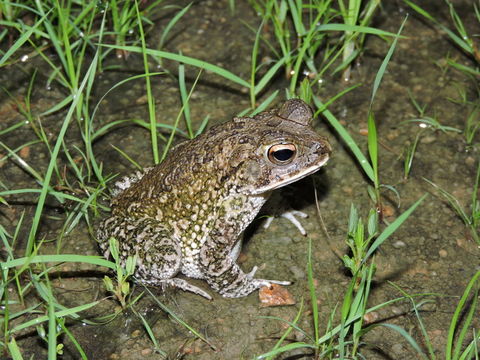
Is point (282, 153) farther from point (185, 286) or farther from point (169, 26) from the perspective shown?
point (169, 26)

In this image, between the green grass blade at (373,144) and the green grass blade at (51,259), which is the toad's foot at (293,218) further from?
the green grass blade at (51,259)

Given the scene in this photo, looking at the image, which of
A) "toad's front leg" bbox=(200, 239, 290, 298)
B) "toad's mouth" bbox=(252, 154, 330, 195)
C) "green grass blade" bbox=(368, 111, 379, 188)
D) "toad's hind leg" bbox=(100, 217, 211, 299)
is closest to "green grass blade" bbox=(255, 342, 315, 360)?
"toad's front leg" bbox=(200, 239, 290, 298)

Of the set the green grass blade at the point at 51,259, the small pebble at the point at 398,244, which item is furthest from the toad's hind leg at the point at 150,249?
the small pebble at the point at 398,244

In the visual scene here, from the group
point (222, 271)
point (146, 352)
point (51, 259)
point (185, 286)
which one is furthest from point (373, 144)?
point (51, 259)

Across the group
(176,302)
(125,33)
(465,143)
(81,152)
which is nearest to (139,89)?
(125,33)

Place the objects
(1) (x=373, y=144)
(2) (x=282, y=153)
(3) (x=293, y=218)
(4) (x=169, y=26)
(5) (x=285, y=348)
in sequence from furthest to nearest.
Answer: (4) (x=169, y=26) < (3) (x=293, y=218) < (1) (x=373, y=144) < (2) (x=282, y=153) < (5) (x=285, y=348)

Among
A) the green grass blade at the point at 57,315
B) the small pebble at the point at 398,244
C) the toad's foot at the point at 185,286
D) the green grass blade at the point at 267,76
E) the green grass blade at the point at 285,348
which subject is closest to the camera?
the green grass blade at the point at 285,348
